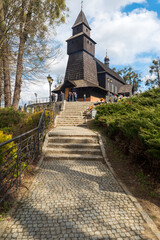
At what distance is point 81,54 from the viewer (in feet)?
84.8

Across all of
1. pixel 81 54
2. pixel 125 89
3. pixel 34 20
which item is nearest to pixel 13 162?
pixel 34 20

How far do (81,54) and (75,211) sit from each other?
27031mm

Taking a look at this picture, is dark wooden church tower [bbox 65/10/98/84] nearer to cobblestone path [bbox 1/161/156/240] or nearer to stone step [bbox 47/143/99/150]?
stone step [bbox 47/143/99/150]

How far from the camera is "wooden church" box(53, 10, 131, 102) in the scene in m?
23.8

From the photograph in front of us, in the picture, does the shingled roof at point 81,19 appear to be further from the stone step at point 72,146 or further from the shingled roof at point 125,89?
the stone step at point 72,146

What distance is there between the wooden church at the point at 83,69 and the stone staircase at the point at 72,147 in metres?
17.3

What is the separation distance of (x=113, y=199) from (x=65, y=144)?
325 centimetres

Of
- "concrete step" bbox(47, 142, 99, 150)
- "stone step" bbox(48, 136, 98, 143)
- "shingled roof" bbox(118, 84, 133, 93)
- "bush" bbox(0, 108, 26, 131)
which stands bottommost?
"concrete step" bbox(47, 142, 99, 150)

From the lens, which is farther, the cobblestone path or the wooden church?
the wooden church

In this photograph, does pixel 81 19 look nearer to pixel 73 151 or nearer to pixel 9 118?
pixel 9 118

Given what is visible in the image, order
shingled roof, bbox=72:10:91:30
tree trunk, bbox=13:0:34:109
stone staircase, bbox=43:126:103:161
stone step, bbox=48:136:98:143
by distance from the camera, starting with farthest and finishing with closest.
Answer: shingled roof, bbox=72:10:91:30, tree trunk, bbox=13:0:34:109, stone step, bbox=48:136:98:143, stone staircase, bbox=43:126:103:161

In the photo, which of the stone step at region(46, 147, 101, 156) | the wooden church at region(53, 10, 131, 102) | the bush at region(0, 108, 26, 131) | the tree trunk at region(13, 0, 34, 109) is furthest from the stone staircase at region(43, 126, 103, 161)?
the wooden church at region(53, 10, 131, 102)

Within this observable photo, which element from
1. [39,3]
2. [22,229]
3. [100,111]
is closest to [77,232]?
[22,229]

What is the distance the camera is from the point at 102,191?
3285mm
